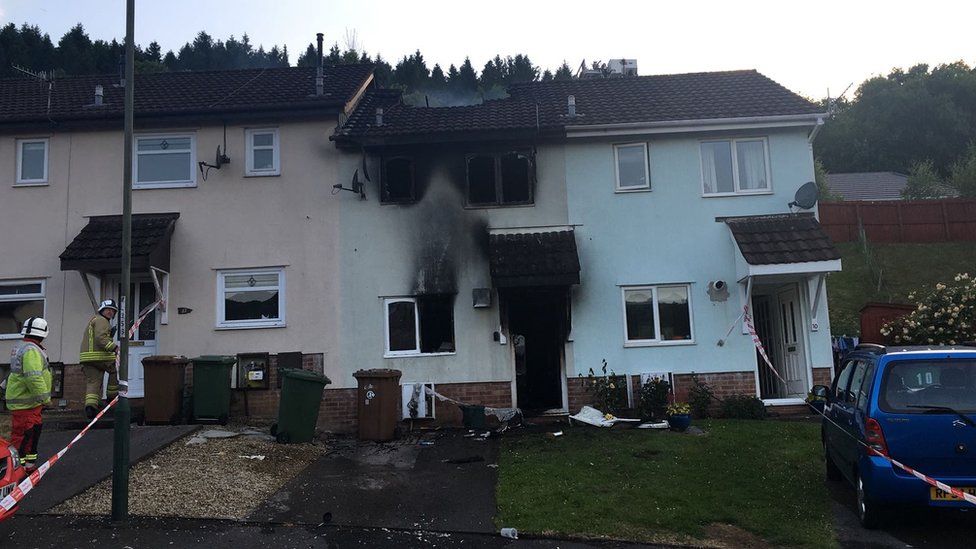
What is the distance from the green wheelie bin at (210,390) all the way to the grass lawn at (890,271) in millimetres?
19107

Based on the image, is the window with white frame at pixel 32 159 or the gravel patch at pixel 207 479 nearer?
the gravel patch at pixel 207 479

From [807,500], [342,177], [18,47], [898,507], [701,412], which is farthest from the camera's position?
[18,47]

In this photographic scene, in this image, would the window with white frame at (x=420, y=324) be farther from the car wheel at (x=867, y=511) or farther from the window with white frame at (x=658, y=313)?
the car wheel at (x=867, y=511)

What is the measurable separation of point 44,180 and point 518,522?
1172cm

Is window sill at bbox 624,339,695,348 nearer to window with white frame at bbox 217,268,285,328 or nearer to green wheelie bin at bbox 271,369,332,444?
green wheelie bin at bbox 271,369,332,444

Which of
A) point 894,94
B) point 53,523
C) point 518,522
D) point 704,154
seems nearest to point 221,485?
point 53,523

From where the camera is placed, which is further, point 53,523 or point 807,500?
point 807,500

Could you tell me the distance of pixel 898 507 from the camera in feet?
23.1

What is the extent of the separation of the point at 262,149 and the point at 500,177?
4.58m

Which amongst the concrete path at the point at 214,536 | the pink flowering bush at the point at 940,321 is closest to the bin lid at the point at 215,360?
the concrete path at the point at 214,536

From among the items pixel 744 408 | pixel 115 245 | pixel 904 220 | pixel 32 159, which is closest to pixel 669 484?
pixel 744 408

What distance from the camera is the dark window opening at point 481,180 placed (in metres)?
14.0

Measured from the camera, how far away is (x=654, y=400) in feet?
42.2

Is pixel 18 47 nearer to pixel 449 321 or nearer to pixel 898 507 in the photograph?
pixel 449 321
